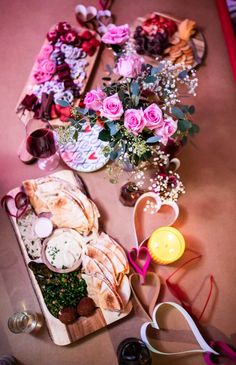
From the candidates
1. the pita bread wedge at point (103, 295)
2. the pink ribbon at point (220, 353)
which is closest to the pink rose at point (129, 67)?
the pita bread wedge at point (103, 295)

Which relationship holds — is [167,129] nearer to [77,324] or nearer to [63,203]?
[63,203]

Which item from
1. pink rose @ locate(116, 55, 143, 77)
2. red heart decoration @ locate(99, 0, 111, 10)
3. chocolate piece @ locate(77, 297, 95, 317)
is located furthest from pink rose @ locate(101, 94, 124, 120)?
red heart decoration @ locate(99, 0, 111, 10)

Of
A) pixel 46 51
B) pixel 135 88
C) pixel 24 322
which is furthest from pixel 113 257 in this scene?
pixel 46 51

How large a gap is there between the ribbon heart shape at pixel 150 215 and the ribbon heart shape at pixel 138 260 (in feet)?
0.16

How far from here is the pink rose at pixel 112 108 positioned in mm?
1033

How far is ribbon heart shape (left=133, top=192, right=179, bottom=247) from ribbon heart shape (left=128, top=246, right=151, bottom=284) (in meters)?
0.05

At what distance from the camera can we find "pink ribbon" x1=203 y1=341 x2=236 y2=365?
1.20 meters

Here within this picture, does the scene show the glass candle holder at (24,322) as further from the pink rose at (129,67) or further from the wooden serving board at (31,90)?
the pink rose at (129,67)

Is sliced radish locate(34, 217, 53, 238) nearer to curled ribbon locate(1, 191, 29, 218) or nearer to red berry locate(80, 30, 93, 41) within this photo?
curled ribbon locate(1, 191, 29, 218)

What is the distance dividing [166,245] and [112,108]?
578 millimetres

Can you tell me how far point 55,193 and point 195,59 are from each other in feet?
3.03

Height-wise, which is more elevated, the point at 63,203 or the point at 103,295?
the point at 63,203

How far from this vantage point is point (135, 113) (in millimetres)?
1025

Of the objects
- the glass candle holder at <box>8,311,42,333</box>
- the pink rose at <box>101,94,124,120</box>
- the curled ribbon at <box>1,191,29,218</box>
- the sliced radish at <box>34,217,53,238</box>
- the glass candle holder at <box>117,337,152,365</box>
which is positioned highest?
the pink rose at <box>101,94,124,120</box>
